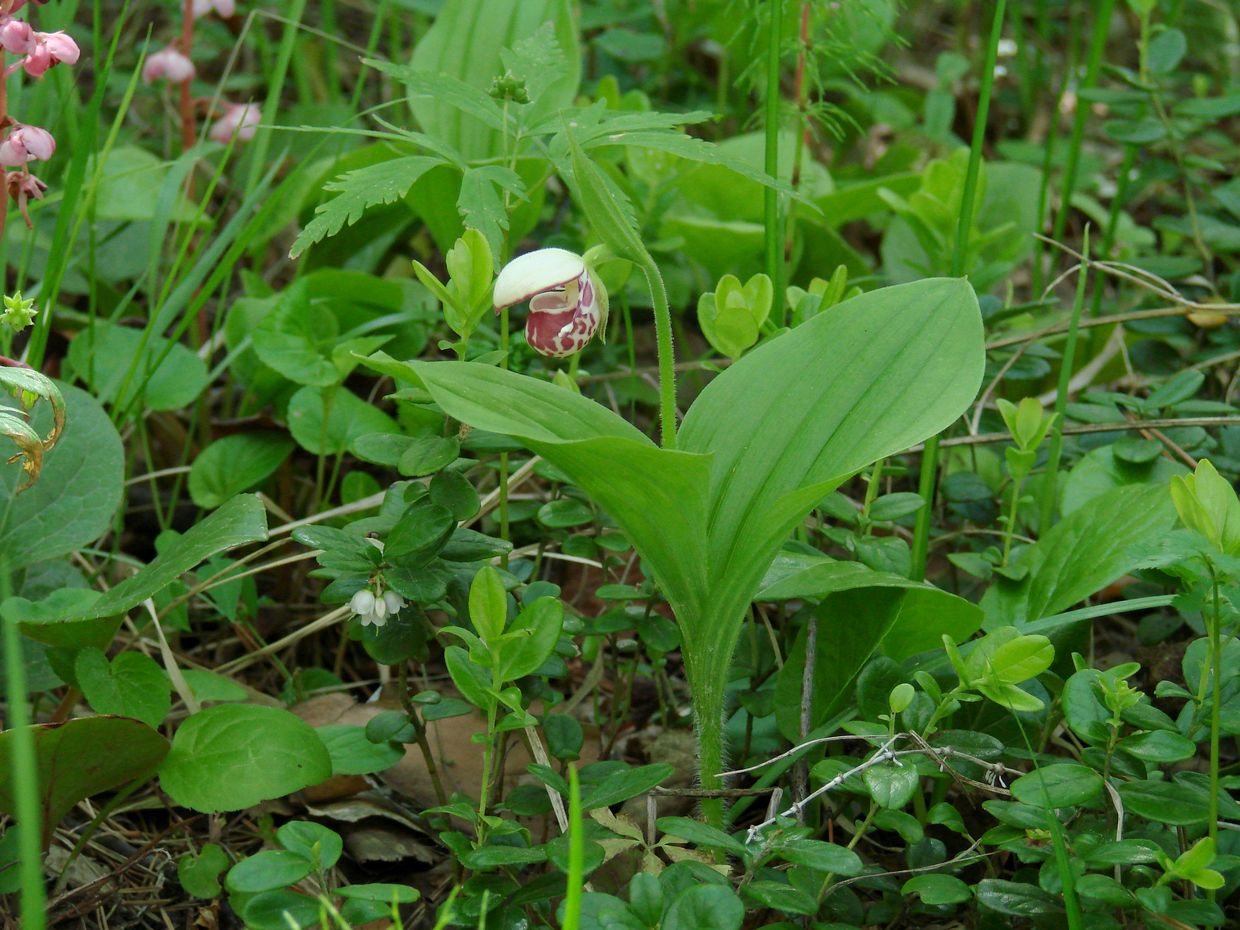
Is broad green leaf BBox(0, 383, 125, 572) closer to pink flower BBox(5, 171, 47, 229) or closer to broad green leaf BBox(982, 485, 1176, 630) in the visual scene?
pink flower BBox(5, 171, 47, 229)

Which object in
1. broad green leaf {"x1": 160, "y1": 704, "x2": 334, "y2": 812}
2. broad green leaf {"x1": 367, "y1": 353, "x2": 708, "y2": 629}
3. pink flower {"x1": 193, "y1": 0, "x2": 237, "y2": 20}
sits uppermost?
pink flower {"x1": 193, "y1": 0, "x2": 237, "y2": 20}

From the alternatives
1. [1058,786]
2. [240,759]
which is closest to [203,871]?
[240,759]

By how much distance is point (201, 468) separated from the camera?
1688 mm

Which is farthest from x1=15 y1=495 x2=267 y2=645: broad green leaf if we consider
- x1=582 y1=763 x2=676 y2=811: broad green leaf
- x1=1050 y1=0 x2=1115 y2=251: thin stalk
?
x1=1050 y1=0 x2=1115 y2=251: thin stalk

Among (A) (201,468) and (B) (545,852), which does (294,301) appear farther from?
(B) (545,852)

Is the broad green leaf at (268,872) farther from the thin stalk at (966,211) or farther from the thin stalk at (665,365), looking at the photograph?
the thin stalk at (966,211)

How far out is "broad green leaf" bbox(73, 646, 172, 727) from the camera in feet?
3.88

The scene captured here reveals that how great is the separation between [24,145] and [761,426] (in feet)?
2.75

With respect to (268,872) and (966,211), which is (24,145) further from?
(966,211)

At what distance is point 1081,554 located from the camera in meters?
1.33

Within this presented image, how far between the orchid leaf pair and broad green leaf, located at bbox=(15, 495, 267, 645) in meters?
0.23

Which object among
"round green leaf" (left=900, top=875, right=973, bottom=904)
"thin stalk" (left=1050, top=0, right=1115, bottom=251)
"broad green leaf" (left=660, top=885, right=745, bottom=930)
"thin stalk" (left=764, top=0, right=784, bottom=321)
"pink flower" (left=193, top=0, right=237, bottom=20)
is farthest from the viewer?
"pink flower" (left=193, top=0, right=237, bottom=20)

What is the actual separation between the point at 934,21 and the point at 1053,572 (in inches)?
113

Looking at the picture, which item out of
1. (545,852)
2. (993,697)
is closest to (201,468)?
(545,852)
